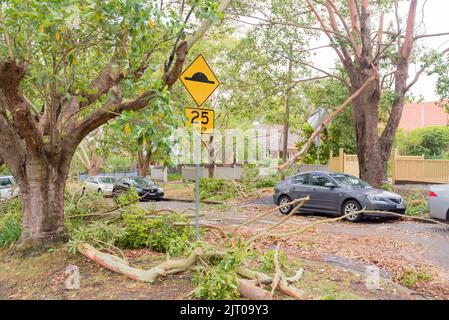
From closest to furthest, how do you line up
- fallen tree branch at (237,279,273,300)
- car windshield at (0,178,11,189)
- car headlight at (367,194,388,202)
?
1. fallen tree branch at (237,279,273,300)
2. car headlight at (367,194,388,202)
3. car windshield at (0,178,11,189)

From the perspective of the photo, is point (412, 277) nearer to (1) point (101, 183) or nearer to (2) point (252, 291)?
(2) point (252, 291)

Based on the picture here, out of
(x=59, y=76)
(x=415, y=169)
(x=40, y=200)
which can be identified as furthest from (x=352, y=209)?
(x=415, y=169)

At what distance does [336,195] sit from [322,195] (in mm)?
510

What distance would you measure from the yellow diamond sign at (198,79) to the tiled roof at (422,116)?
1358 inches

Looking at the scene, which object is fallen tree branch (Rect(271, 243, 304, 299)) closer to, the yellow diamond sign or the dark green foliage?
the yellow diamond sign

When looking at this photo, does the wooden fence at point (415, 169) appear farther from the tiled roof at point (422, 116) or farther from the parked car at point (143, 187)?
the tiled roof at point (422, 116)

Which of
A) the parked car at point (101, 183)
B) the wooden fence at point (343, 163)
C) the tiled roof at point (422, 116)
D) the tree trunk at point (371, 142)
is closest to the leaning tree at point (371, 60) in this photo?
the tree trunk at point (371, 142)

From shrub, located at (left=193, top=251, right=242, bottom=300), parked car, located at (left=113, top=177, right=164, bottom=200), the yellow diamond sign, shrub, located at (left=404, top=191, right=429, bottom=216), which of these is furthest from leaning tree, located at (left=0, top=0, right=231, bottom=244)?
parked car, located at (left=113, top=177, right=164, bottom=200)

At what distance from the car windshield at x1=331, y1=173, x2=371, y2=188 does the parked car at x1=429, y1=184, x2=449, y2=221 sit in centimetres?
242

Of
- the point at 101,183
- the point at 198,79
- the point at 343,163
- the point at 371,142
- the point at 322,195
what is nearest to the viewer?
the point at 198,79

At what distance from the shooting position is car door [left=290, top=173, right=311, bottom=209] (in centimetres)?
1370

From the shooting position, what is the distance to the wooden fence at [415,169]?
2056 centimetres

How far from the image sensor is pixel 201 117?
6828mm
